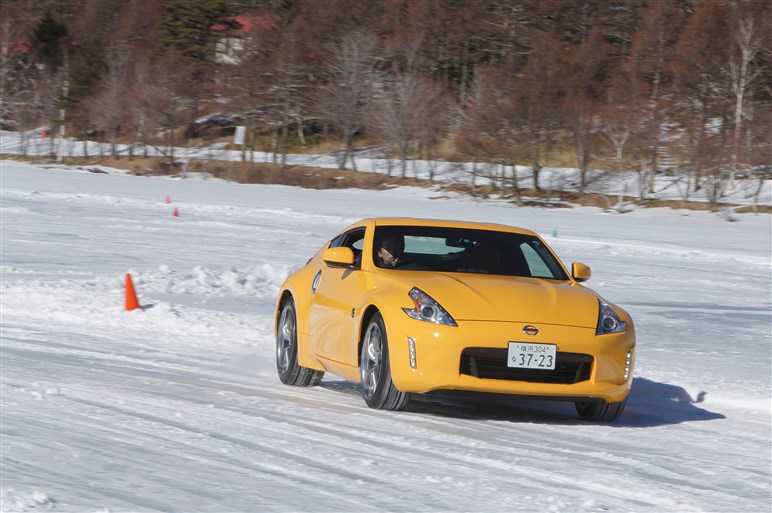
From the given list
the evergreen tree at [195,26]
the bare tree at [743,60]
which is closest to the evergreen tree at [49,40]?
the evergreen tree at [195,26]

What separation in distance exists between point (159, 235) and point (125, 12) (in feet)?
314

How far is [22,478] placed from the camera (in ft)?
18.5

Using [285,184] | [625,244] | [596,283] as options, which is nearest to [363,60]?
[285,184]

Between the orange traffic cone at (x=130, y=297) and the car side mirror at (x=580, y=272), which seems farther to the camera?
the orange traffic cone at (x=130, y=297)

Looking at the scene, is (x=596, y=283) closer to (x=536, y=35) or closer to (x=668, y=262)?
(x=668, y=262)

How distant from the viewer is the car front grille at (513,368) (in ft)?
26.9

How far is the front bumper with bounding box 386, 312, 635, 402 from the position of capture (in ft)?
26.8

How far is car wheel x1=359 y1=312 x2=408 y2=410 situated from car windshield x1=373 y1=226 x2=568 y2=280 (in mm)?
779

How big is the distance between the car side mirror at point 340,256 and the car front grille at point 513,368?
148 cm

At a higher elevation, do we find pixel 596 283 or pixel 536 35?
pixel 536 35

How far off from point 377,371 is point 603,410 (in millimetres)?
1613

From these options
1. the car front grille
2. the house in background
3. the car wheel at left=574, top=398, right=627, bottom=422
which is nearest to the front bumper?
the car front grille

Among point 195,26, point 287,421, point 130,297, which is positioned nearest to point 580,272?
point 287,421

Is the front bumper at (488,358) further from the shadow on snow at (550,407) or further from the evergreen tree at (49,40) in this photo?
the evergreen tree at (49,40)
